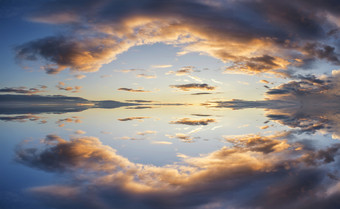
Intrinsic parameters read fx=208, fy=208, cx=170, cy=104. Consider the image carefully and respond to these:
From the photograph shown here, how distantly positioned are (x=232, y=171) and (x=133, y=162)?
428 cm

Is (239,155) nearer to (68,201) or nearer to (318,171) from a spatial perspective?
(318,171)

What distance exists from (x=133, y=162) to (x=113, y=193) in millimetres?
2943

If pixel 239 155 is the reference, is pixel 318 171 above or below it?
below

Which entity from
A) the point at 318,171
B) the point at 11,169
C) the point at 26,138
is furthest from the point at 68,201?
the point at 26,138

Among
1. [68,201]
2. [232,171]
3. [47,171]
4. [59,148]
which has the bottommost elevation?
[68,201]

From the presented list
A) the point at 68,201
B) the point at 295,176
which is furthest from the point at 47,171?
the point at 295,176

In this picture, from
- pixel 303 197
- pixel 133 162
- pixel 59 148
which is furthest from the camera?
pixel 59 148

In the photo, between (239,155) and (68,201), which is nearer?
(68,201)

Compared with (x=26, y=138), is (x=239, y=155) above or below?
below

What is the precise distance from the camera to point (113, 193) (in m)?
6.46

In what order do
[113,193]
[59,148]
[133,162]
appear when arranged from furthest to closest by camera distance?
[59,148] < [133,162] < [113,193]

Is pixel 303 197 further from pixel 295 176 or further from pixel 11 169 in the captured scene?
pixel 11 169

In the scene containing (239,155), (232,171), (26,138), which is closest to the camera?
(232,171)

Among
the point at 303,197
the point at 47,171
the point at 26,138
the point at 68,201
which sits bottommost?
the point at 303,197
